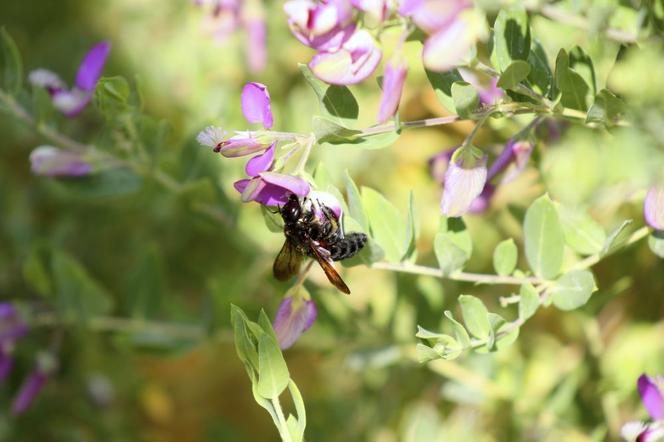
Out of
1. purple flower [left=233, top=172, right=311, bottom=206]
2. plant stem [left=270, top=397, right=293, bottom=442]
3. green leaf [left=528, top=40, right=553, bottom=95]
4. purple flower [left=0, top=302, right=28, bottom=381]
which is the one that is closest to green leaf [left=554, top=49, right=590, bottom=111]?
green leaf [left=528, top=40, right=553, bottom=95]

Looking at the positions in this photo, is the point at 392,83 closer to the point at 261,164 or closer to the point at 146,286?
the point at 261,164

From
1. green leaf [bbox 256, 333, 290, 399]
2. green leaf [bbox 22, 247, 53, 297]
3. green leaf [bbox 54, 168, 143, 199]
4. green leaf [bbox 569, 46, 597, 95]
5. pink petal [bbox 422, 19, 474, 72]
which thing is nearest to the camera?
pink petal [bbox 422, 19, 474, 72]

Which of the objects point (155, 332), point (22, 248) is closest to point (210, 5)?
point (155, 332)

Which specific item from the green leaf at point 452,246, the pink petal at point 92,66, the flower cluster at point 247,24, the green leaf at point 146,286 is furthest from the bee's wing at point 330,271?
the flower cluster at point 247,24

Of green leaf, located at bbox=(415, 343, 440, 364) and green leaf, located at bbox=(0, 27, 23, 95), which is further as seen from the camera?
green leaf, located at bbox=(0, 27, 23, 95)

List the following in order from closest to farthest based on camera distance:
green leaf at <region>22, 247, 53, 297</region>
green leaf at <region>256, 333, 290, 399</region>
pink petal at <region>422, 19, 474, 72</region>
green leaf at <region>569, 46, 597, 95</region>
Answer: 1. pink petal at <region>422, 19, 474, 72</region>
2. green leaf at <region>256, 333, 290, 399</region>
3. green leaf at <region>569, 46, 597, 95</region>
4. green leaf at <region>22, 247, 53, 297</region>

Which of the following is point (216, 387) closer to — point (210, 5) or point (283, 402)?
point (283, 402)

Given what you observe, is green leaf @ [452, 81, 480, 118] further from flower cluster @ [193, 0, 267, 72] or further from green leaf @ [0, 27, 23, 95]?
flower cluster @ [193, 0, 267, 72]
